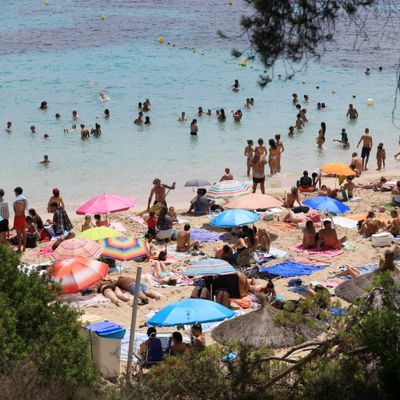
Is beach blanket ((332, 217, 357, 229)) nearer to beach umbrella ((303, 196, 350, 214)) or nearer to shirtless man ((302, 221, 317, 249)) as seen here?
beach umbrella ((303, 196, 350, 214))

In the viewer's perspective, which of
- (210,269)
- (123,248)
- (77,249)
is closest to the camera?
(210,269)

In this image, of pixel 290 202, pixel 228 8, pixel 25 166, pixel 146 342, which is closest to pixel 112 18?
pixel 228 8

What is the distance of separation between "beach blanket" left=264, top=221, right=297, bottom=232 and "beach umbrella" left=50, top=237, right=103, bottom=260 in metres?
4.55

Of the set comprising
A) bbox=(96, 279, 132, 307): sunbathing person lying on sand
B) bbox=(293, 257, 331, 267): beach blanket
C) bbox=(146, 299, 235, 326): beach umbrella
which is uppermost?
Result: bbox=(146, 299, 235, 326): beach umbrella

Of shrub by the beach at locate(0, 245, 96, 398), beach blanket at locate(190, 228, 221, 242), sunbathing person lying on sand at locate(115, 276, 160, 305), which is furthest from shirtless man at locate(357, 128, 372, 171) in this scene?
shrub by the beach at locate(0, 245, 96, 398)

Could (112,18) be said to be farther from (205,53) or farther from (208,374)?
(208,374)

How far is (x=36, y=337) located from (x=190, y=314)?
2827 mm

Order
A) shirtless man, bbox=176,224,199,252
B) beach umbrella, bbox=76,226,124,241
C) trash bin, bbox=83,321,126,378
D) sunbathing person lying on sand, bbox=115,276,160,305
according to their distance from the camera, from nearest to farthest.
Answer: trash bin, bbox=83,321,126,378 → sunbathing person lying on sand, bbox=115,276,160,305 → beach umbrella, bbox=76,226,124,241 → shirtless man, bbox=176,224,199,252

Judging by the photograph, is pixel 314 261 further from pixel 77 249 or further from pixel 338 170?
pixel 338 170

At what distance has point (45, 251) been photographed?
16.2 metres

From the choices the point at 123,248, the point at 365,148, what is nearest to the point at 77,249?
the point at 123,248

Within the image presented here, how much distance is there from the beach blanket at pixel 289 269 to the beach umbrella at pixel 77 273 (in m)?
3.02

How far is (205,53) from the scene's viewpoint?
1866 inches

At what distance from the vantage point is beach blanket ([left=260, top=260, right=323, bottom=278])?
577 inches
